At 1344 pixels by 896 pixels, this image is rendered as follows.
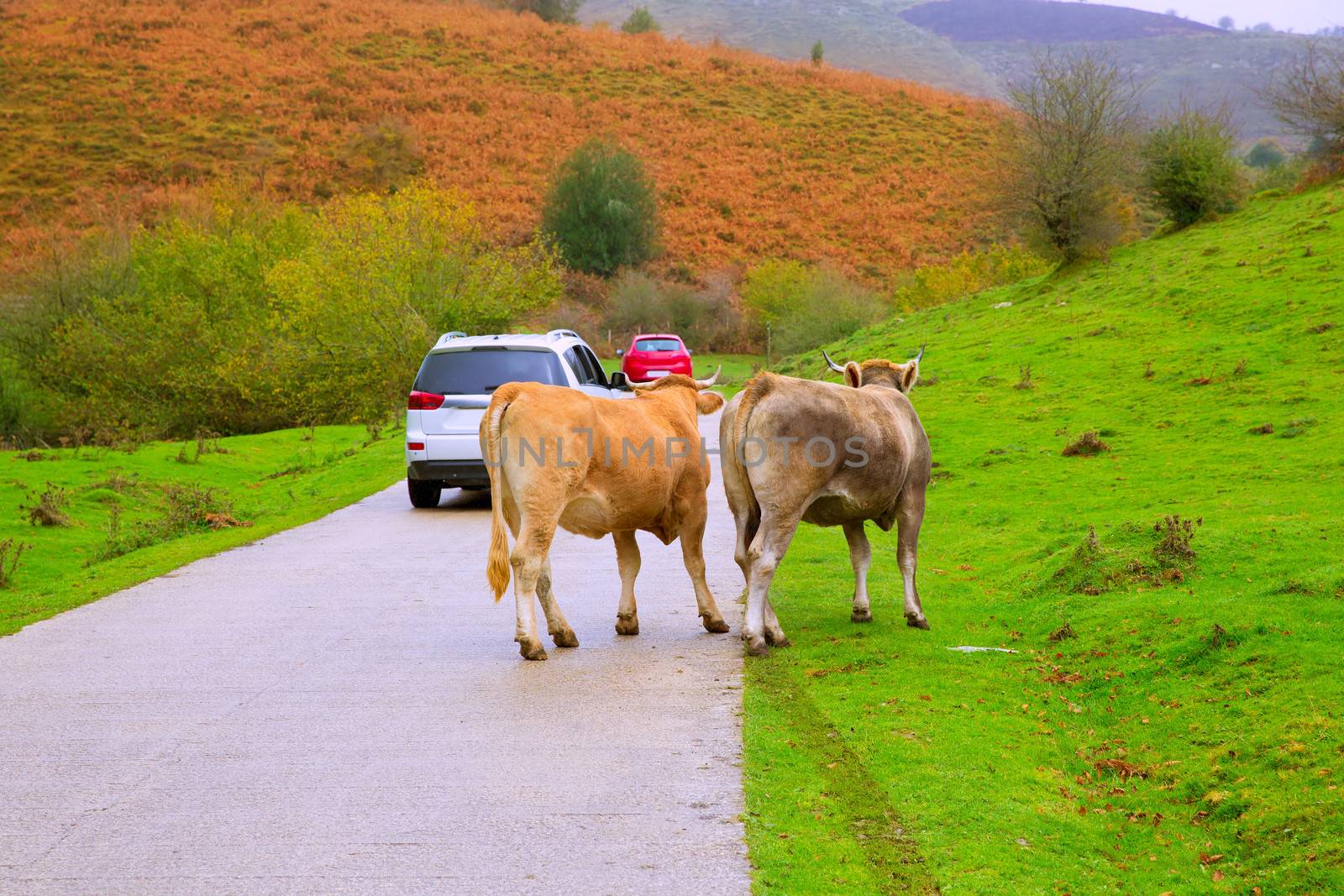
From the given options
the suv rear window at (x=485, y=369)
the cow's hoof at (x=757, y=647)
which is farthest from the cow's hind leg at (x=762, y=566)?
the suv rear window at (x=485, y=369)

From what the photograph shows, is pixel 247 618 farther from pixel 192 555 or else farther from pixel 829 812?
pixel 829 812

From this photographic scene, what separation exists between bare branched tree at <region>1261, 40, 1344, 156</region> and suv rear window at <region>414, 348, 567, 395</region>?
27.4 m

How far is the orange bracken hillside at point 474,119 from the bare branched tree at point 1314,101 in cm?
3396

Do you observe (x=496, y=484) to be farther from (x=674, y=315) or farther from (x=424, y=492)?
(x=674, y=315)

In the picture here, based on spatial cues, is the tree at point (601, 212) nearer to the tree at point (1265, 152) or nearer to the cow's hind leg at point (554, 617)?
the tree at point (1265, 152)

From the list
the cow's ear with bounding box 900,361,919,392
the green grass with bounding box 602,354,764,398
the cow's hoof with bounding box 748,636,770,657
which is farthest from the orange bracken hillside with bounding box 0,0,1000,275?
the cow's hoof with bounding box 748,636,770,657

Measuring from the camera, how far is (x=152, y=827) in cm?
533

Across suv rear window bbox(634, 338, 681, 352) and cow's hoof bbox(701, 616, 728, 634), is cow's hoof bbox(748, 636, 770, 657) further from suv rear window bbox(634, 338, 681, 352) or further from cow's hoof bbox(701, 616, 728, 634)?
suv rear window bbox(634, 338, 681, 352)

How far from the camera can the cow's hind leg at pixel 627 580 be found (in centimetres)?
914

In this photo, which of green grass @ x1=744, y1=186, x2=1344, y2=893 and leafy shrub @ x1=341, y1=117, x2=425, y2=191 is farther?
leafy shrub @ x1=341, y1=117, x2=425, y2=191

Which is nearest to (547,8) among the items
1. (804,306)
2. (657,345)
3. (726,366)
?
(804,306)

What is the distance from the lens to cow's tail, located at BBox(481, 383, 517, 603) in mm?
8375

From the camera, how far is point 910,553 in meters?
9.14

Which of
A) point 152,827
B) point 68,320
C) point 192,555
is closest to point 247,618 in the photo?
point 192,555
